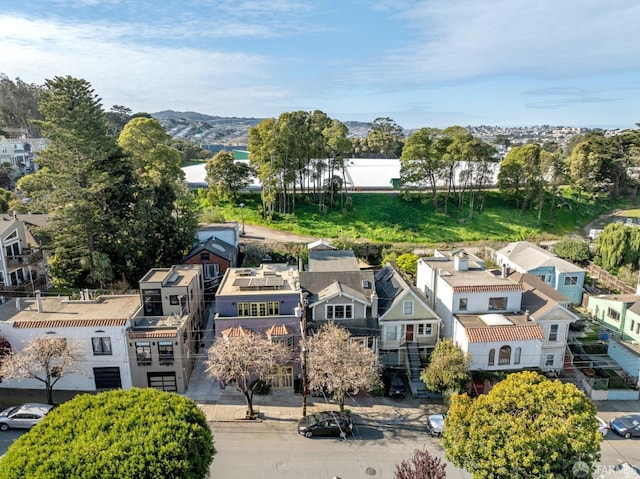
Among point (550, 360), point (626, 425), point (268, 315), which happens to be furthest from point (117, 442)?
point (550, 360)

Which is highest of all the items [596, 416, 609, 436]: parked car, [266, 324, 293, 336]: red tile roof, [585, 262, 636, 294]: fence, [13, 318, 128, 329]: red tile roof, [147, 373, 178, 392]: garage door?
[13, 318, 128, 329]: red tile roof

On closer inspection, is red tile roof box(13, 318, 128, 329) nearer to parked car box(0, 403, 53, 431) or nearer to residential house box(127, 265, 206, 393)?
residential house box(127, 265, 206, 393)

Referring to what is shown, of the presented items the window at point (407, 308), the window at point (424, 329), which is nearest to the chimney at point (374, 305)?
the window at point (407, 308)

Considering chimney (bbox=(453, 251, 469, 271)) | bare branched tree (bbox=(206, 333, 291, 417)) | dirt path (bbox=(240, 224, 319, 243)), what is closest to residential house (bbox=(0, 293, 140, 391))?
bare branched tree (bbox=(206, 333, 291, 417))

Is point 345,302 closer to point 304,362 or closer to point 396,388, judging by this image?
point 304,362

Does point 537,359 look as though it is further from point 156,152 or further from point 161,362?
point 156,152

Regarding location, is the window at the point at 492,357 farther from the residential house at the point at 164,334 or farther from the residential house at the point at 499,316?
the residential house at the point at 164,334
